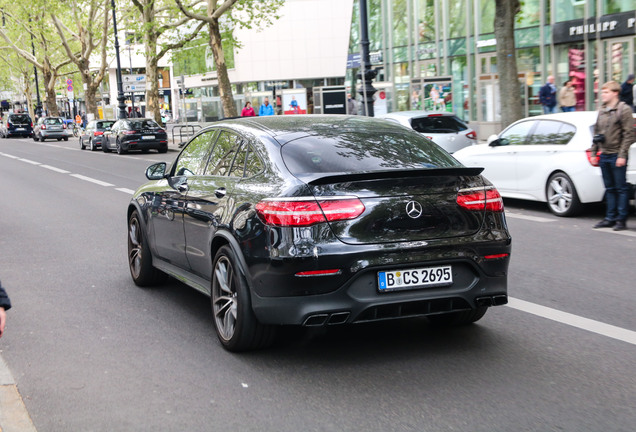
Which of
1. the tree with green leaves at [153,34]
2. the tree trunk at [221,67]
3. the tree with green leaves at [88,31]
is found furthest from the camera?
the tree with green leaves at [88,31]

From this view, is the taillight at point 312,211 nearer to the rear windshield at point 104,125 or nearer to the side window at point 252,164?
the side window at point 252,164

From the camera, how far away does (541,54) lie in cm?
2897

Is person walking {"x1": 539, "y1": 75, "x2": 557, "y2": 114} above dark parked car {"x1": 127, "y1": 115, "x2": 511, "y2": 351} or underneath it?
above

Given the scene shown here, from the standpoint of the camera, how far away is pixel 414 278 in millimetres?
4883

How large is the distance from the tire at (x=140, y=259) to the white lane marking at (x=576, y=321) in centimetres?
313

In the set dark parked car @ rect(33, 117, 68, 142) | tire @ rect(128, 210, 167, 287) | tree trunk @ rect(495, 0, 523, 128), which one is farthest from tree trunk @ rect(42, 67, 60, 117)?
tire @ rect(128, 210, 167, 287)

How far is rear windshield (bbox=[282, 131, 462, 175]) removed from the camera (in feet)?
17.1

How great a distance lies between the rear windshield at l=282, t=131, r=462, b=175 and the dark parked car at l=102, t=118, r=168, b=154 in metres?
28.1

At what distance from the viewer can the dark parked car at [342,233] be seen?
477cm

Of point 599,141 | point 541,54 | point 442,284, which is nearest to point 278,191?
point 442,284

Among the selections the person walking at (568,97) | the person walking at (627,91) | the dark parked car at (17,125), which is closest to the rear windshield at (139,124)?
the person walking at (568,97)

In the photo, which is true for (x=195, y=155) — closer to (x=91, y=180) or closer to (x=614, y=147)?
(x=614, y=147)

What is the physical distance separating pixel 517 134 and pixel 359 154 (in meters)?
8.13

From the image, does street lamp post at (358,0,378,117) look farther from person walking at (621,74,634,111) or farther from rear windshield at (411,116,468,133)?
person walking at (621,74,634,111)
